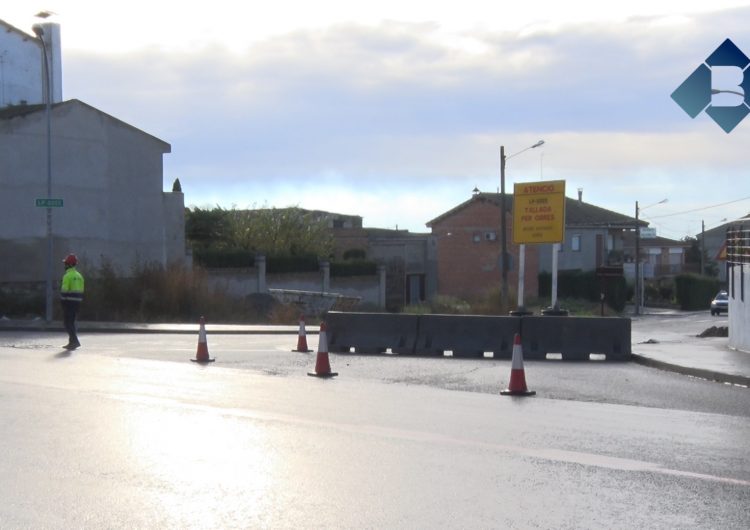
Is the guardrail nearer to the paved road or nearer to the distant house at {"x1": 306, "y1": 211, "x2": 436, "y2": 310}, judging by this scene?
the paved road

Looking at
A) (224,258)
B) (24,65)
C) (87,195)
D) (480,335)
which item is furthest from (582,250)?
(480,335)

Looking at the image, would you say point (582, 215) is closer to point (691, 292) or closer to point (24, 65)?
point (691, 292)

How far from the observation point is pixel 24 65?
48125mm

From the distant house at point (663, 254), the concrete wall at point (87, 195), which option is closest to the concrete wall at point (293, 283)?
the concrete wall at point (87, 195)

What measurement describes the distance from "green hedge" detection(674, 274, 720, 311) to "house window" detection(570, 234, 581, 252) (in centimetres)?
958

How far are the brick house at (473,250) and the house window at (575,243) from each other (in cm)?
555

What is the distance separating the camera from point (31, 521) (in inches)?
274

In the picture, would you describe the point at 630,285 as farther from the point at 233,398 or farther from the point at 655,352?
the point at 233,398

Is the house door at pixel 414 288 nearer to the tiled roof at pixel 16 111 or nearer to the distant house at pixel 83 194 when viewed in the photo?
the distant house at pixel 83 194

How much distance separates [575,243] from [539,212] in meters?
51.6

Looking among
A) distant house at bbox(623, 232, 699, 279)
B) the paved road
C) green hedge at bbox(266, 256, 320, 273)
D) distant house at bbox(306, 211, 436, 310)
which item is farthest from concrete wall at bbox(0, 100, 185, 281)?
distant house at bbox(623, 232, 699, 279)

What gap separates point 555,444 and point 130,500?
4.33m

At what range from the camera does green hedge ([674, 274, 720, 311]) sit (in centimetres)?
8144

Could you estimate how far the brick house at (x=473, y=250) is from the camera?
73688 mm
